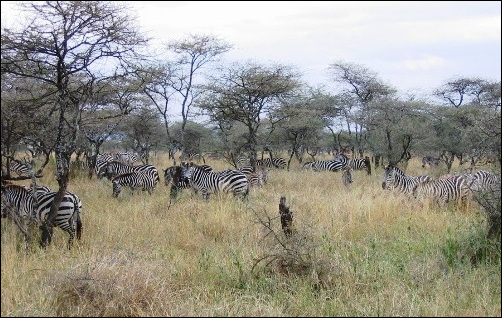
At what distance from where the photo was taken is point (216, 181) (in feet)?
38.4

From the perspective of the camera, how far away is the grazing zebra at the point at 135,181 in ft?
39.7

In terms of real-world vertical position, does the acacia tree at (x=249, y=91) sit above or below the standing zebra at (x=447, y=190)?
above

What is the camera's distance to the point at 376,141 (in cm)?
2219

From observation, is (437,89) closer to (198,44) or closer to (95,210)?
(198,44)

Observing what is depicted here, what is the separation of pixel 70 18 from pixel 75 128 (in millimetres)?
1593

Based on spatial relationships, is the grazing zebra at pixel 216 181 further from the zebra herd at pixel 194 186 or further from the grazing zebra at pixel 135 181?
the grazing zebra at pixel 135 181

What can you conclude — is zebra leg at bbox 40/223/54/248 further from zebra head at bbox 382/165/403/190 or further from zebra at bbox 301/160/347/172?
zebra at bbox 301/160/347/172

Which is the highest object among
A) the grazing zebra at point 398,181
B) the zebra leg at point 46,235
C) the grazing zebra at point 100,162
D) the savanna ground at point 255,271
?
the grazing zebra at point 100,162

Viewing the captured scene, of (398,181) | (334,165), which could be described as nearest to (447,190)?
(398,181)

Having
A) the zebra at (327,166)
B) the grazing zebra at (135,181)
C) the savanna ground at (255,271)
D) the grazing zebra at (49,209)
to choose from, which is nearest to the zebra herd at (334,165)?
the zebra at (327,166)

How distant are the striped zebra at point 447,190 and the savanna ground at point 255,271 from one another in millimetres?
1804

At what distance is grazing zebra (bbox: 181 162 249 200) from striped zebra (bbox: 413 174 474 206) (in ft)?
12.9

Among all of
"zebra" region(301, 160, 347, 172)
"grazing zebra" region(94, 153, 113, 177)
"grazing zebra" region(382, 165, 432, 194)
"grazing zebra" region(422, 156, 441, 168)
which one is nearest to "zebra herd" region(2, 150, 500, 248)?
"grazing zebra" region(382, 165, 432, 194)

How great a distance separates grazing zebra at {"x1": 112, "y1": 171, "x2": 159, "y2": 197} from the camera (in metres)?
12.1
